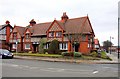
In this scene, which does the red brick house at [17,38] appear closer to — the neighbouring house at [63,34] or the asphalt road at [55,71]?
the neighbouring house at [63,34]

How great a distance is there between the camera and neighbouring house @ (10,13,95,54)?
45.3m

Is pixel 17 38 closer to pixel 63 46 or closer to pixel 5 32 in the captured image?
pixel 5 32

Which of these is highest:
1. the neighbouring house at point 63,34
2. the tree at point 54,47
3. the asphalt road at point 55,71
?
the neighbouring house at point 63,34

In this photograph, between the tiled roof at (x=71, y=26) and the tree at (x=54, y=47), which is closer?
the tree at (x=54, y=47)

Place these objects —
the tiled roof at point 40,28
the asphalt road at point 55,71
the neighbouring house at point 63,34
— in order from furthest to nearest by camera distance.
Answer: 1. the tiled roof at point 40,28
2. the neighbouring house at point 63,34
3. the asphalt road at point 55,71

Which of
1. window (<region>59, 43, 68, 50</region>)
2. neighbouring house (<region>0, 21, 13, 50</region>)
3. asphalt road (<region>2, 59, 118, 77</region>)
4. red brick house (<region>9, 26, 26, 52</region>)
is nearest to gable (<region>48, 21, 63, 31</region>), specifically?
window (<region>59, 43, 68, 50</region>)

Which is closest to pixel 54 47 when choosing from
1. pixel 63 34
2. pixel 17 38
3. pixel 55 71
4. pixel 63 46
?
pixel 63 46

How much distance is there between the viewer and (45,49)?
48.7 metres

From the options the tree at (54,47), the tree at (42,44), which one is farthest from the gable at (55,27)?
the tree at (54,47)

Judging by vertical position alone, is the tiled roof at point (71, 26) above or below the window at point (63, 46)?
above

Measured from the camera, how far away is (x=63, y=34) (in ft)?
156

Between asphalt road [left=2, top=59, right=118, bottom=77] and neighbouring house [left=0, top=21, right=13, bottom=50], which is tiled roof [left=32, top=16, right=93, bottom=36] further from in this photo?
asphalt road [left=2, top=59, right=118, bottom=77]

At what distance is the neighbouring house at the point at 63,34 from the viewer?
45.3 metres

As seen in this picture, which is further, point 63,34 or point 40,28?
point 40,28
